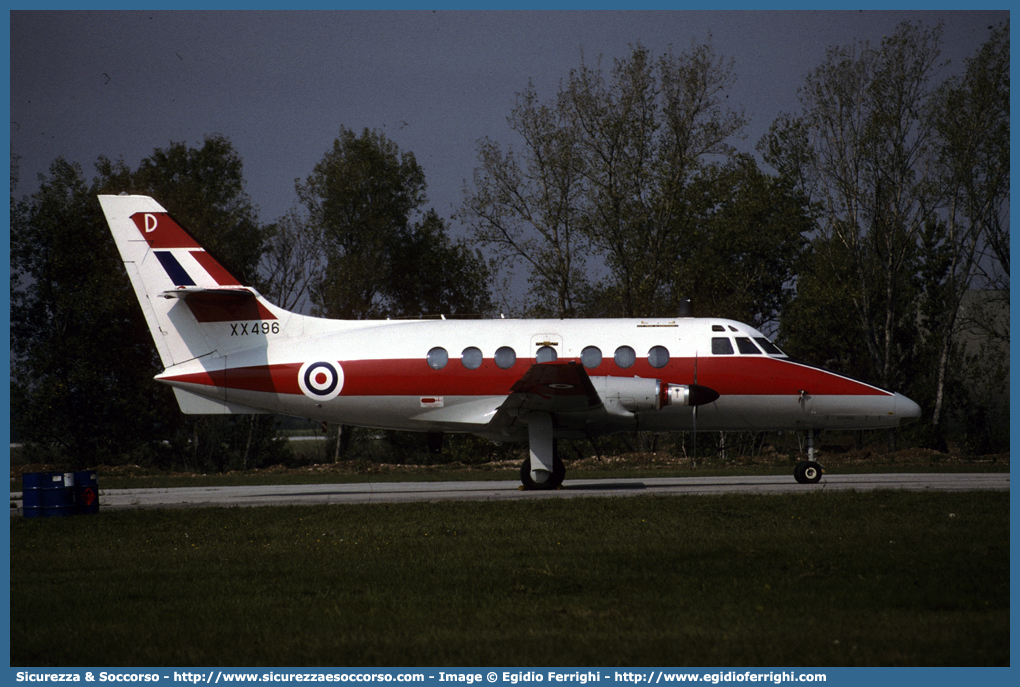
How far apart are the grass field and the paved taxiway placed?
8.46 ft

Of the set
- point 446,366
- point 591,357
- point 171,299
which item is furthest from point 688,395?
point 171,299

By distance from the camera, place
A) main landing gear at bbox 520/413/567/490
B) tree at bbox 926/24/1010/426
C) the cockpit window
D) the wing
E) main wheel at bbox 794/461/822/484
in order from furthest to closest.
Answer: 1. tree at bbox 926/24/1010/426
2. the cockpit window
3. main wheel at bbox 794/461/822/484
4. main landing gear at bbox 520/413/567/490
5. the wing

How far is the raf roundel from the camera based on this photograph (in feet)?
63.5

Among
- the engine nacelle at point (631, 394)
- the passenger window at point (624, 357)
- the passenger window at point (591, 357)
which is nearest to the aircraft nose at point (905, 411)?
the engine nacelle at point (631, 394)

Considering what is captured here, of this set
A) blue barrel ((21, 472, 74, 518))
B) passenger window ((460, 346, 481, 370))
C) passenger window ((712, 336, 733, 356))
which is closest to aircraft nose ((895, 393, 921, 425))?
passenger window ((712, 336, 733, 356))

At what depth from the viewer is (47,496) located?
1563 cm

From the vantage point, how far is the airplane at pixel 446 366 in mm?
18859

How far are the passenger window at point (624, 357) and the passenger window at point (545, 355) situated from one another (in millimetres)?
1271

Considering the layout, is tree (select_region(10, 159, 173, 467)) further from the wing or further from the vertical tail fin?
the wing

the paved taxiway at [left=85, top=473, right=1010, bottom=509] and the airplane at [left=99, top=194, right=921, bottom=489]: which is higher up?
the airplane at [left=99, top=194, right=921, bottom=489]

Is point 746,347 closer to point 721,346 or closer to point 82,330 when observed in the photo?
point 721,346

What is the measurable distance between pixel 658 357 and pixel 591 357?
1.39 m
